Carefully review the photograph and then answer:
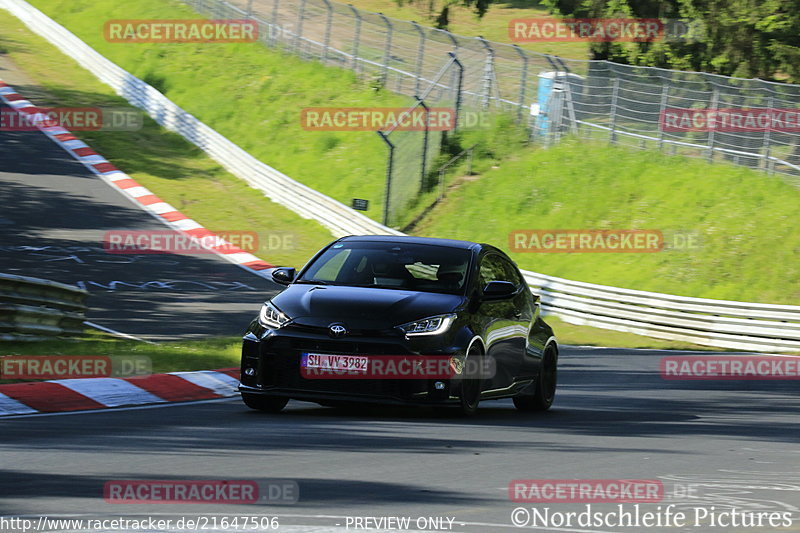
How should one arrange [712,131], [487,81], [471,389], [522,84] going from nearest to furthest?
[471,389], [712,131], [522,84], [487,81]

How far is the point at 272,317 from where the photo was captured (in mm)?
10289

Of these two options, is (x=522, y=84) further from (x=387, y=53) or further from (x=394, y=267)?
(x=394, y=267)

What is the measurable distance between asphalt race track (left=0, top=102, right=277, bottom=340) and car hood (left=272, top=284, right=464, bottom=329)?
6631 millimetres

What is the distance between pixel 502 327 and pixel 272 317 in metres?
2.02

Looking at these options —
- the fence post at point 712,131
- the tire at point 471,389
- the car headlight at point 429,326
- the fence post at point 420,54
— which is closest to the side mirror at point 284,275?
the car headlight at point 429,326

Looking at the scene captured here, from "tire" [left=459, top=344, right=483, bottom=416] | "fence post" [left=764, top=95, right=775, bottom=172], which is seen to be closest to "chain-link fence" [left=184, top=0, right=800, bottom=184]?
"fence post" [left=764, top=95, right=775, bottom=172]

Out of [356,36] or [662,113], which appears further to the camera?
[356,36]

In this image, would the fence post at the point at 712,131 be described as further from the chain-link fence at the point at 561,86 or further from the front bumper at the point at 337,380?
the front bumper at the point at 337,380

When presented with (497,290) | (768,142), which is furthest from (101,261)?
(497,290)

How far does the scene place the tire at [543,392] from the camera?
465 inches

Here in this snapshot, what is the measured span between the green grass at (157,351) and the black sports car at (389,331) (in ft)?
8.96

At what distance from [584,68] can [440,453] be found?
1024 inches

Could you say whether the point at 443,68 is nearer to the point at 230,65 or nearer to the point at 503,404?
the point at 230,65

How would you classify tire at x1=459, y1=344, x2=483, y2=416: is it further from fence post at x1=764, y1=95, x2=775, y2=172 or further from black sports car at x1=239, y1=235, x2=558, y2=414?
fence post at x1=764, y1=95, x2=775, y2=172
